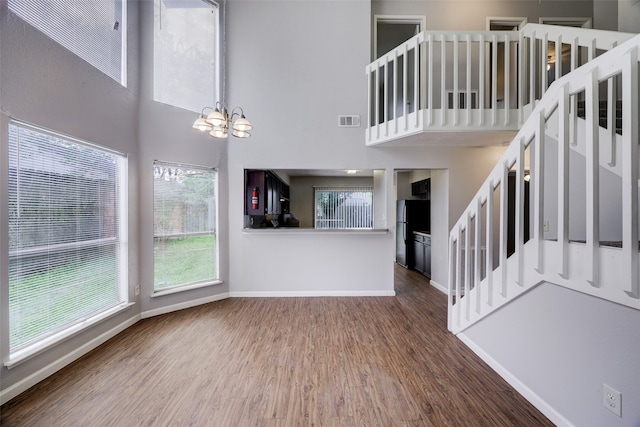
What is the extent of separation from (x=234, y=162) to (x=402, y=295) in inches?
131

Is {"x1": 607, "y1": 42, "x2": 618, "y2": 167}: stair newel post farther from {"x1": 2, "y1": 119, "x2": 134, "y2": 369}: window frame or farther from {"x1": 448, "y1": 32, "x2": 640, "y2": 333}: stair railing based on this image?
{"x1": 2, "y1": 119, "x2": 134, "y2": 369}: window frame

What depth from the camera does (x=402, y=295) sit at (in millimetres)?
4074

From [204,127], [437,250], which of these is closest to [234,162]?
[204,127]

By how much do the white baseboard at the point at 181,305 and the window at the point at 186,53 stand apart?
2.69 meters

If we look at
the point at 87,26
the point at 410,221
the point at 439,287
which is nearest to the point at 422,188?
the point at 410,221

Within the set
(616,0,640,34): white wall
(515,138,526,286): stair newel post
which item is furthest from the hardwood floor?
(616,0,640,34): white wall

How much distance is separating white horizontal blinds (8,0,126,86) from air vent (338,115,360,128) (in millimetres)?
2780

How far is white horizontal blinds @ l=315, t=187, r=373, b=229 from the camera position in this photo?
22.4ft

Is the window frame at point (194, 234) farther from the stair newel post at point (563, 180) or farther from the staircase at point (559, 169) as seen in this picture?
the stair newel post at point (563, 180)

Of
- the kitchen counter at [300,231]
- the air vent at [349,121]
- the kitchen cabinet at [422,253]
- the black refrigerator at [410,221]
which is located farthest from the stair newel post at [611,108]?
the black refrigerator at [410,221]

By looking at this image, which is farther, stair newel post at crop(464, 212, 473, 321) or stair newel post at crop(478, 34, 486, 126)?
stair newel post at crop(478, 34, 486, 126)

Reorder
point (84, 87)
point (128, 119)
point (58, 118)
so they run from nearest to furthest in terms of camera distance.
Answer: point (58, 118)
point (84, 87)
point (128, 119)

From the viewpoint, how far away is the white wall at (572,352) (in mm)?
1291

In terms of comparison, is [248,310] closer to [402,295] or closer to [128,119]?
[402,295]
